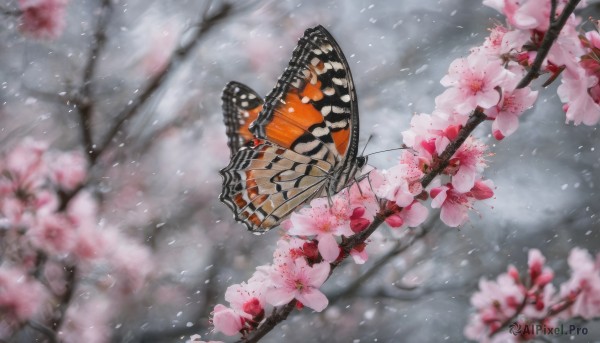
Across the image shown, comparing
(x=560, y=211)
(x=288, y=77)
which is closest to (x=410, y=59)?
(x=560, y=211)

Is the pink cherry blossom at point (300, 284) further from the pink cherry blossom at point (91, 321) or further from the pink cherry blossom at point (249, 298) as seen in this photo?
the pink cherry blossom at point (91, 321)

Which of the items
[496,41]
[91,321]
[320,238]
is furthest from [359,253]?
[91,321]

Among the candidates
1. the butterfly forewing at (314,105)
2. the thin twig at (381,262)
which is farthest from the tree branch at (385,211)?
the thin twig at (381,262)

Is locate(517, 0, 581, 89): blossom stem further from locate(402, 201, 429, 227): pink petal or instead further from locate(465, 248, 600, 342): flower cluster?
locate(465, 248, 600, 342): flower cluster

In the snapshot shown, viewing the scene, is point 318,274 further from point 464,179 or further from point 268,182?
point 268,182

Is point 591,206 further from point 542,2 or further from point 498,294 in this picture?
point 542,2

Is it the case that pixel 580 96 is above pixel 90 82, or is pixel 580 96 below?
below

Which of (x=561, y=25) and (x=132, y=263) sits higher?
(x=561, y=25)
